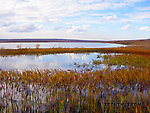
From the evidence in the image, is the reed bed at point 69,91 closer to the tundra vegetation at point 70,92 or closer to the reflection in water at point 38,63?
the tundra vegetation at point 70,92

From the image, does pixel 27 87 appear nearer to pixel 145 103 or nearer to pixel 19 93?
pixel 19 93

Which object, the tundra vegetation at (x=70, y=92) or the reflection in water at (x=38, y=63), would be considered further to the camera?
the reflection in water at (x=38, y=63)

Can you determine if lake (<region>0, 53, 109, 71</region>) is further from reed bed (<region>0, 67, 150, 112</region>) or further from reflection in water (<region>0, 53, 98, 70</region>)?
reed bed (<region>0, 67, 150, 112</region>)

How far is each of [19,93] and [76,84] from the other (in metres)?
3.33

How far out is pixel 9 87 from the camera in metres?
8.70

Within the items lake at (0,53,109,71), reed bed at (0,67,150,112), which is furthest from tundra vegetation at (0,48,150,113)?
lake at (0,53,109,71)

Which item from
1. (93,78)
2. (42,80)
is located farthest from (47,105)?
(93,78)

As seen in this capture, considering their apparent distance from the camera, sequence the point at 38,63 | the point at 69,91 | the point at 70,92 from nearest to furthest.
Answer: the point at 70,92 → the point at 69,91 → the point at 38,63

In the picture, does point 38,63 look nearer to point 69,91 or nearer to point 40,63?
point 40,63

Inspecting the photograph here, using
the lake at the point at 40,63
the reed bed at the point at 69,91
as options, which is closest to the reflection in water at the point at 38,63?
the lake at the point at 40,63

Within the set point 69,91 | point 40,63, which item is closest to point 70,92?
point 69,91

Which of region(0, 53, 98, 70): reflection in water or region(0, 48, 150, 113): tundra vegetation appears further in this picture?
region(0, 53, 98, 70): reflection in water

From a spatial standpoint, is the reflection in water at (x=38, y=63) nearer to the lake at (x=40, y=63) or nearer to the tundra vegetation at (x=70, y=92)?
the lake at (x=40, y=63)

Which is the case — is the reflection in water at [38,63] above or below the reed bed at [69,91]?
above
